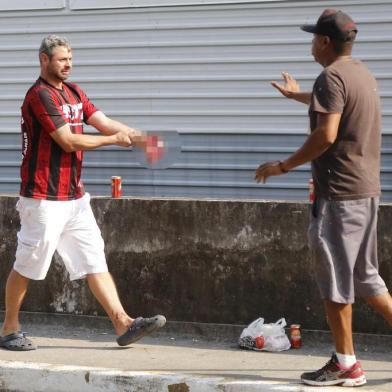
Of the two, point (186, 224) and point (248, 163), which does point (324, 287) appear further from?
point (248, 163)

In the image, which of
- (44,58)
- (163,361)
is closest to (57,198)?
(44,58)

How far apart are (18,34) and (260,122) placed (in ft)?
9.43

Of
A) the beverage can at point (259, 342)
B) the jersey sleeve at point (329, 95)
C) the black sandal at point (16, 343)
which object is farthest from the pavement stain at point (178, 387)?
the jersey sleeve at point (329, 95)

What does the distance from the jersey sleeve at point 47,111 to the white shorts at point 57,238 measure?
19.1 inches

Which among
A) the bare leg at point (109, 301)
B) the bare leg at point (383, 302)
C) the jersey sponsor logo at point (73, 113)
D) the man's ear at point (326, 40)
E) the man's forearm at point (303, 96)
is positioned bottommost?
the bare leg at point (109, 301)

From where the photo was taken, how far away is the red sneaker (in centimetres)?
584

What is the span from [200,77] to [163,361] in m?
4.71

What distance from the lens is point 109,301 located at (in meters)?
7.02

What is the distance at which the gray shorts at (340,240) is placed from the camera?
574cm

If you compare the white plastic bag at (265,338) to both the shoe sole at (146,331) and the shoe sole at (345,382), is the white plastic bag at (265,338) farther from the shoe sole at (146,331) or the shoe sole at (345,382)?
the shoe sole at (345,382)

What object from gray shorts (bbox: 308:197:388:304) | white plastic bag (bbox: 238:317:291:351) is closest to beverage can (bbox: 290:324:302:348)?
white plastic bag (bbox: 238:317:291:351)

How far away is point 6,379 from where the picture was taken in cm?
650

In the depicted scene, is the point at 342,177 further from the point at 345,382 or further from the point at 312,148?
the point at 345,382

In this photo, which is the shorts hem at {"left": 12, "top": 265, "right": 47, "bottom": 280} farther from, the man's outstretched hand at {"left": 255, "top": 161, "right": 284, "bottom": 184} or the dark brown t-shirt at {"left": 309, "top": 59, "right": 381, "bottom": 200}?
the dark brown t-shirt at {"left": 309, "top": 59, "right": 381, "bottom": 200}
